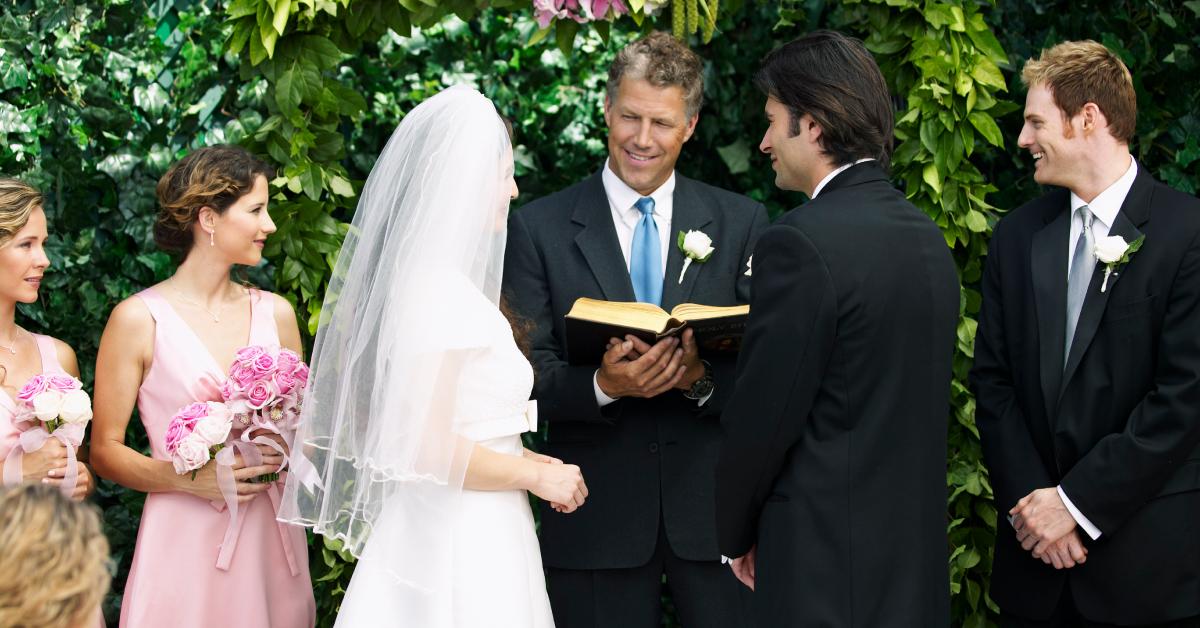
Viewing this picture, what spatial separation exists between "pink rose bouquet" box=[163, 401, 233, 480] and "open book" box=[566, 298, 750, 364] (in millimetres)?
1044

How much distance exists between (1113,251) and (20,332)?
3.26 metres

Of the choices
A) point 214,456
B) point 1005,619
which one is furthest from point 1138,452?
point 214,456

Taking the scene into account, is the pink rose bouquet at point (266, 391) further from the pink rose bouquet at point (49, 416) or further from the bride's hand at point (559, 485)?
the bride's hand at point (559, 485)

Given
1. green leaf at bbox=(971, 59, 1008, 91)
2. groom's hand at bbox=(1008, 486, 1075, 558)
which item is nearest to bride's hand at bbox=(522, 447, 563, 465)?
groom's hand at bbox=(1008, 486, 1075, 558)

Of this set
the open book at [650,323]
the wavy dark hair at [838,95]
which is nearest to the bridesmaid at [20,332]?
the open book at [650,323]

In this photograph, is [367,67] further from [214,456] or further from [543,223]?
[214,456]

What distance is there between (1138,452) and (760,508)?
1168 mm

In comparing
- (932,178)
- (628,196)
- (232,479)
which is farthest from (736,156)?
(232,479)

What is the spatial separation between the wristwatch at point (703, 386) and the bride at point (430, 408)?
0.58 m

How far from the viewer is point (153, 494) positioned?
3.92 metres

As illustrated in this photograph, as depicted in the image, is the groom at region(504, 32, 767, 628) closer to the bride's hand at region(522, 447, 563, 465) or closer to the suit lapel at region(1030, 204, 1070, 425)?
the bride's hand at region(522, 447, 563, 465)

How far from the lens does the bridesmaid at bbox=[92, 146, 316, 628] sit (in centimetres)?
383

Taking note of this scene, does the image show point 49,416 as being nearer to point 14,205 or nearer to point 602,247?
point 14,205

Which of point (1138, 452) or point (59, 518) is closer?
point (59, 518)
